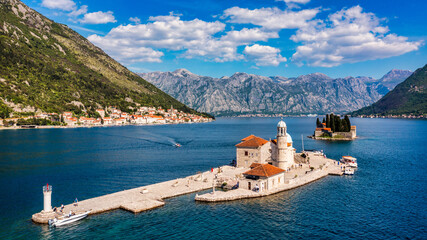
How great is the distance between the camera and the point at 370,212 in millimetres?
40844

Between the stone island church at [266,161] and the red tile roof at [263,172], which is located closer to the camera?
the red tile roof at [263,172]

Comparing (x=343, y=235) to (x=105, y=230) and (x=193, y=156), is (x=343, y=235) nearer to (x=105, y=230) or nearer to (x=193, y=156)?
(x=105, y=230)

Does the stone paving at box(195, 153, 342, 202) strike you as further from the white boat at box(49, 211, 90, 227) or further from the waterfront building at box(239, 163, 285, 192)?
the white boat at box(49, 211, 90, 227)

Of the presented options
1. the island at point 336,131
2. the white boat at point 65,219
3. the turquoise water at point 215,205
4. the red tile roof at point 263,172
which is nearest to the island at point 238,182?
the red tile roof at point 263,172

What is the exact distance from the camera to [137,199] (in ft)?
143

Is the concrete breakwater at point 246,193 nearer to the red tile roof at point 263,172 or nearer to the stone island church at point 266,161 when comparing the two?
the stone island church at point 266,161

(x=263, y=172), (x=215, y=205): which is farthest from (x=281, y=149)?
(x=215, y=205)

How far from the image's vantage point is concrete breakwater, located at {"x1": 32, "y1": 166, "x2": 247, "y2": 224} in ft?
128

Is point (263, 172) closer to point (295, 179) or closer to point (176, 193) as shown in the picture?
point (295, 179)

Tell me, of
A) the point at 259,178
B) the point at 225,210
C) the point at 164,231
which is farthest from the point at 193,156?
the point at 164,231

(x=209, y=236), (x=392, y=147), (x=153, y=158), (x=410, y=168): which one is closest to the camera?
(x=209, y=236)

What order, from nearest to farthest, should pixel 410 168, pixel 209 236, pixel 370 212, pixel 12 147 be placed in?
pixel 209 236
pixel 370 212
pixel 410 168
pixel 12 147

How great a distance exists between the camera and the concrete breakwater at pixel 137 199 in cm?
3900

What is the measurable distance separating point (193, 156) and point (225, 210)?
49.1 m
